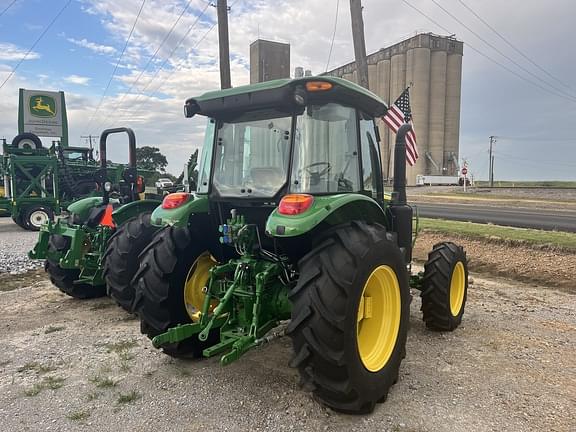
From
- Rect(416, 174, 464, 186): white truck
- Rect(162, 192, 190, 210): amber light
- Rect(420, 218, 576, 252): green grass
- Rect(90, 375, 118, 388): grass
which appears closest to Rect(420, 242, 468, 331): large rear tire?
Rect(162, 192, 190, 210): amber light

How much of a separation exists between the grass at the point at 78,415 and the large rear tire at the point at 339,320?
5.23 feet

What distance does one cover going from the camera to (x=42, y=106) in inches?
1013

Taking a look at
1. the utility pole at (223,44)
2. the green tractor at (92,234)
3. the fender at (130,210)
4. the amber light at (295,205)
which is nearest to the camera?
the amber light at (295,205)

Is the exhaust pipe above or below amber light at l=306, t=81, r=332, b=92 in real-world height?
below

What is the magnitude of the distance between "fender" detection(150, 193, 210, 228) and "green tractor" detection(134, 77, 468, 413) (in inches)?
0.5

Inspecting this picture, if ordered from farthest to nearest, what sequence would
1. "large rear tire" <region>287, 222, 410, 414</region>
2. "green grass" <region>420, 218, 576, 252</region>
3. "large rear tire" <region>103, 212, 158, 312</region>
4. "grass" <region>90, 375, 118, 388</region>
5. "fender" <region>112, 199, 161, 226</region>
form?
"green grass" <region>420, 218, 576, 252</region> < "fender" <region>112, 199, 161, 226</region> < "large rear tire" <region>103, 212, 158, 312</region> < "grass" <region>90, 375, 118, 388</region> < "large rear tire" <region>287, 222, 410, 414</region>

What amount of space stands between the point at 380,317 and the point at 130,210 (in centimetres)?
402

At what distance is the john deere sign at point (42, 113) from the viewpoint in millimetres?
25234

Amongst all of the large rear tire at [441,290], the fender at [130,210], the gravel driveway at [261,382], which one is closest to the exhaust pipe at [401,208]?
the large rear tire at [441,290]

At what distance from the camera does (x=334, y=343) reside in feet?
10.2

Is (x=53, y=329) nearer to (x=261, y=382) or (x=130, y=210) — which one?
(x=130, y=210)

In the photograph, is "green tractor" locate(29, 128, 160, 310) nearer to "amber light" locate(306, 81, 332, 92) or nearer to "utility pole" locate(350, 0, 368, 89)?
"amber light" locate(306, 81, 332, 92)

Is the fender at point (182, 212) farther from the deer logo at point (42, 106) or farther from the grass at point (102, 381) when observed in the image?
the deer logo at point (42, 106)

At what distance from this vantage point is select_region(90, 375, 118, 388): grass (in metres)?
3.86
